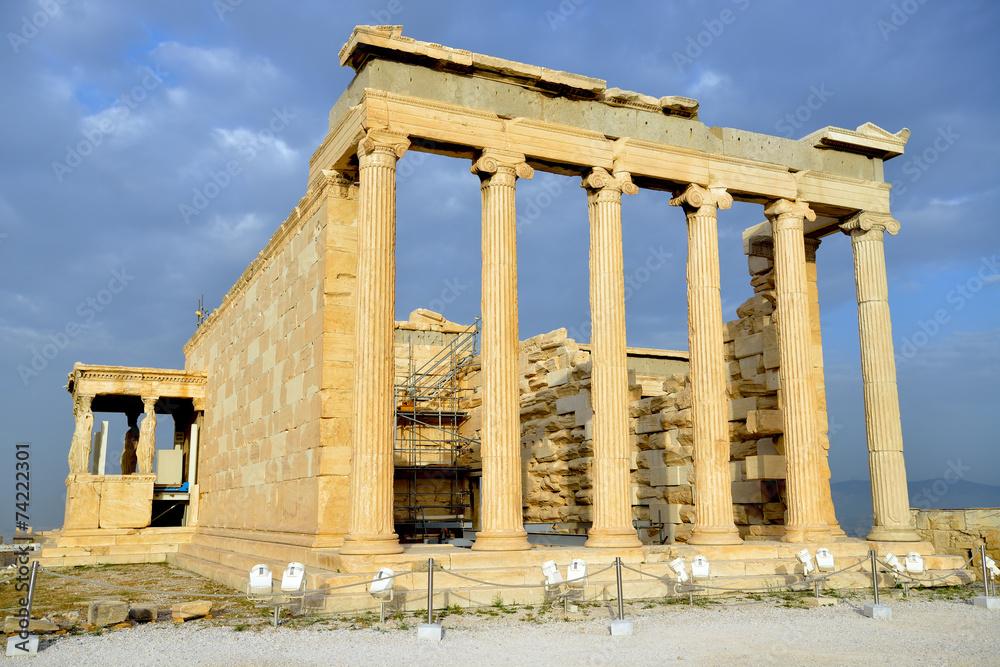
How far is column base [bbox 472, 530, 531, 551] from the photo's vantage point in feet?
46.0

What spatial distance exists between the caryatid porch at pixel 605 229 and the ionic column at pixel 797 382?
31 millimetres

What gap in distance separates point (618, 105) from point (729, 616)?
32.0 feet

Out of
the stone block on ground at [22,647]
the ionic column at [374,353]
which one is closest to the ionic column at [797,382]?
the ionic column at [374,353]

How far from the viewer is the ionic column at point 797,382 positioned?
55.7 ft

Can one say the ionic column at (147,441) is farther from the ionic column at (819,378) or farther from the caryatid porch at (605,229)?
the ionic column at (819,378)

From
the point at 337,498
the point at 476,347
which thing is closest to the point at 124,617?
the point at 337,498

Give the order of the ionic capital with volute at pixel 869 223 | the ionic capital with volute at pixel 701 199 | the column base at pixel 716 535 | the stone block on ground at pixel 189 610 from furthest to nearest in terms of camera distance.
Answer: the ionic capital with volute at pixel 869 223
the ionic capital with volute at pixel 701 199
the column base at pixel 716 535
the stone block on ground at pixel 189 610

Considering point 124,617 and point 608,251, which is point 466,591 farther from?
point 608,251

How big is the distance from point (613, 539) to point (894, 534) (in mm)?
6695

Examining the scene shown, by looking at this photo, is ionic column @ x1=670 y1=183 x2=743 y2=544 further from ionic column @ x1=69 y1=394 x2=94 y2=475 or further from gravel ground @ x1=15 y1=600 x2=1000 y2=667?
ionic column @ x1=69 y1=394 x2=94 y2=475

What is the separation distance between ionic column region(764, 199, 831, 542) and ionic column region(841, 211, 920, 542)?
52.3 inches

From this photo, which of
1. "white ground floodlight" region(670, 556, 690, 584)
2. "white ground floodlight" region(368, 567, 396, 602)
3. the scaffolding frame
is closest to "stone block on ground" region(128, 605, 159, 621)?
"white ground floodlight" region(368, 567, 396, 602)

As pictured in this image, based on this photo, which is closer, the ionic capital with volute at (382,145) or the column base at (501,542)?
the column base at (501,542)

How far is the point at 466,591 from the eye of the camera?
12.8 metres
